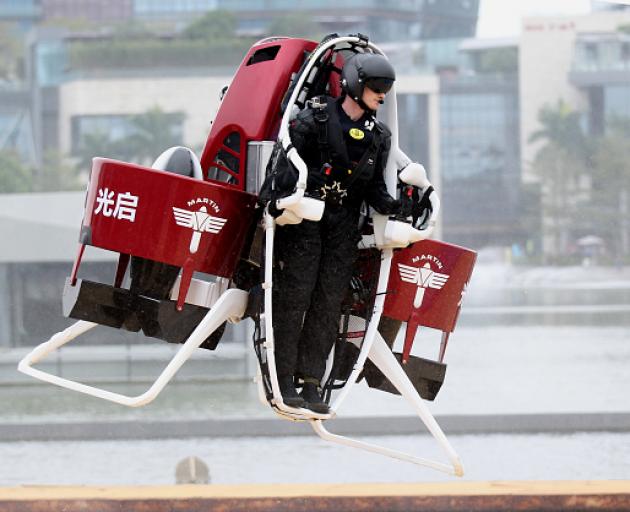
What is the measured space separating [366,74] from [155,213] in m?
1.04

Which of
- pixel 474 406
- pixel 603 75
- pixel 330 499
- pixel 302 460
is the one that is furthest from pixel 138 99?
pixel 330 499

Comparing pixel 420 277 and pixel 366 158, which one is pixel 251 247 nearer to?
pixel 366 158

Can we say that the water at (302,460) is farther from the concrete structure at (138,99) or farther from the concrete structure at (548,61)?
the concrete structure at (548,61)

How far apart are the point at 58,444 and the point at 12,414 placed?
3.94 metres

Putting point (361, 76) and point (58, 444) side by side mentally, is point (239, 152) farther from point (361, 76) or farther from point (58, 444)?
point (58, 444)

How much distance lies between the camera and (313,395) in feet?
18.4

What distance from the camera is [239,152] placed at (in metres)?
5.67

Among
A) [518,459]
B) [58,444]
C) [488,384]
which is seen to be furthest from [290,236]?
[488,384]

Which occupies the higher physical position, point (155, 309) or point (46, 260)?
point (155, 309)

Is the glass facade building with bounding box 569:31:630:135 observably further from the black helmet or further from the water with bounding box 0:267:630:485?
the black helmet

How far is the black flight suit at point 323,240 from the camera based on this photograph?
534 centimetres

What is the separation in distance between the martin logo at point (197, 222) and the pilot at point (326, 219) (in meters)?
0.27

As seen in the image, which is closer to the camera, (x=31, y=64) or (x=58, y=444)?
(x=58, y=444)

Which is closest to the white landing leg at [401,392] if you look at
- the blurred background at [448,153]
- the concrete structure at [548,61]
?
the blurred background at [448,153]
